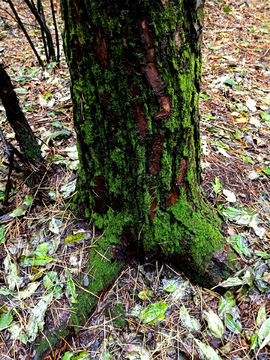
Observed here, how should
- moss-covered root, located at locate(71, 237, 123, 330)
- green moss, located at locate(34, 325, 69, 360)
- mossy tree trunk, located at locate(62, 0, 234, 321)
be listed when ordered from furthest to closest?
moss-covered root, located at locate(71, 237, 123, 330)
green moss, located at locate(34, 325, 69, 360)
mossy tree trunk, located at locate(62, 0, 234, 321)

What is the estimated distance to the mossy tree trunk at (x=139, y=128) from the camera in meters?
0.94

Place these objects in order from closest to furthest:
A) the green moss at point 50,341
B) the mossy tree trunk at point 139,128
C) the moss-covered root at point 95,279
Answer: the mossy tree trunk at point 139,128 < the green moss at point 50,341 < the moss-covered root at point 95,279

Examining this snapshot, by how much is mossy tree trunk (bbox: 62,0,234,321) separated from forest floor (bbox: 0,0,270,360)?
0.43 feet

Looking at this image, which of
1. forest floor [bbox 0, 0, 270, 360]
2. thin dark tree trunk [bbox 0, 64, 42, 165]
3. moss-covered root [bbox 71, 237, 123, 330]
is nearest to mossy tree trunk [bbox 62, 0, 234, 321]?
moss-covered root [bbox 71, 237, 123, 330]

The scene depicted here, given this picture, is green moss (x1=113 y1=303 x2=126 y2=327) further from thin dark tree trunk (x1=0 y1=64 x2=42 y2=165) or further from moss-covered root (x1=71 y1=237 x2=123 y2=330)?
thin dark tree trunk (x1=0 y1=64 x2=42 y2=165)

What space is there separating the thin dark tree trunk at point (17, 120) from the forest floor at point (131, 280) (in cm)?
9

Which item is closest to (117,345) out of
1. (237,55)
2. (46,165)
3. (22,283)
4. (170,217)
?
(22,283)

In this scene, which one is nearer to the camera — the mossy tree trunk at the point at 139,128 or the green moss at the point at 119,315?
the mossy tree trunk at the point at 139,128

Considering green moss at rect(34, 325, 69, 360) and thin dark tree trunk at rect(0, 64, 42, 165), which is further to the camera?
thin dark tree trunk at rect(0, 64, 42, 165)

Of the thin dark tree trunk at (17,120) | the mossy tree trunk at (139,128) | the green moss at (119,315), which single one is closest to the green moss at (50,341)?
the mossy tree trunk at (139,128)

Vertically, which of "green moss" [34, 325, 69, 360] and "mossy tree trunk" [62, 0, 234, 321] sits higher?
"mossy tree trunk" [62, 0, 234, 321]

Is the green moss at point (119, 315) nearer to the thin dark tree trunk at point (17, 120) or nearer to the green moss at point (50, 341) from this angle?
the green moss at point (50, 341)

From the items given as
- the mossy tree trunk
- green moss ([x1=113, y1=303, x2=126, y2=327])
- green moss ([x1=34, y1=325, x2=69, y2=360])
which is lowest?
green moss ([x1=113, y1=303, x2=126, y2=327])

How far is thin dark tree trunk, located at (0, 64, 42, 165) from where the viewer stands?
4.56 ft
